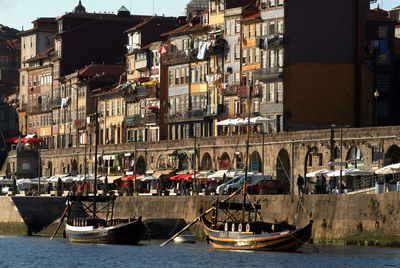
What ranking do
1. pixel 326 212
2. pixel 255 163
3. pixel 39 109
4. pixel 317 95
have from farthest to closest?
pixel 39 109 < pixel 317 95 < pixel 255 163 < pixel 326 212

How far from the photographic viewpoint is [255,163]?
116375 mm

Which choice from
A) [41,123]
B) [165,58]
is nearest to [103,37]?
[41,123]

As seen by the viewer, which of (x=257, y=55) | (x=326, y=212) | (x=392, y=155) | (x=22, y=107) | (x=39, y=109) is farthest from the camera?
(x=22, y=107)

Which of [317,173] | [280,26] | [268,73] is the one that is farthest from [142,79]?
[317,173]

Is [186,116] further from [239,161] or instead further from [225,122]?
[239,161]

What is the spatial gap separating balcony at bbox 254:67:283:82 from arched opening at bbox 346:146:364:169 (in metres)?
18.9

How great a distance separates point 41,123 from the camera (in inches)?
7047

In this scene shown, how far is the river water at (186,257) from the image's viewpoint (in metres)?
74.1

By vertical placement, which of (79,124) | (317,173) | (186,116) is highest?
(186,116)

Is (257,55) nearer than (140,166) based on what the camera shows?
Yes

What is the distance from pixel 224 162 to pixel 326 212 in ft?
114

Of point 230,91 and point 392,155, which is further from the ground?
point 230,91

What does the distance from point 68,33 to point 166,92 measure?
3314cm

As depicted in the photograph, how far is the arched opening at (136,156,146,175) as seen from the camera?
456ft
